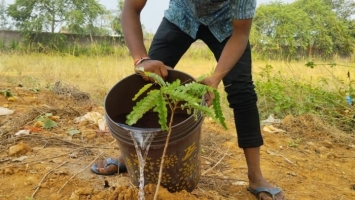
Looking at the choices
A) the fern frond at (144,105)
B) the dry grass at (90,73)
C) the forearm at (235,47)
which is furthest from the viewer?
the dry grass at (90,73)

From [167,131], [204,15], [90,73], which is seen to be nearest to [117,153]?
[204,15]

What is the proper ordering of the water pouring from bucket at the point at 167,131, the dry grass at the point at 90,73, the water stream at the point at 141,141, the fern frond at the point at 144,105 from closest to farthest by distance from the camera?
the fern frond at the point at 144,105, the water pouring from bucket at the point at 167,131, the water stream at the point at 141,141, the dry grass at the point at 90,73

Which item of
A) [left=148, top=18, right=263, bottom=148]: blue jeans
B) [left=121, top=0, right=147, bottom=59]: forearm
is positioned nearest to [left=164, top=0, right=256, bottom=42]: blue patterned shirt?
[left=148, top=18, right=263, bottom=148]: blue jeans

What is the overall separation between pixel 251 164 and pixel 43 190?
A: 1.11 metres

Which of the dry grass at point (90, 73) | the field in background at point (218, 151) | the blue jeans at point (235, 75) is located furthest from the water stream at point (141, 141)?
the dry grass at point (90, 73)

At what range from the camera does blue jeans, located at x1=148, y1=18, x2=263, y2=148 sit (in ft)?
6.33

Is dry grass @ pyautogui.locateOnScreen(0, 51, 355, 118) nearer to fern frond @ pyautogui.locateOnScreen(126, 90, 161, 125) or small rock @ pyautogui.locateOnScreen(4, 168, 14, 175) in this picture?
small rock @ pyautogui.locateOnScreen(4, 168, 14, 175)

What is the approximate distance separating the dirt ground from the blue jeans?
1.24 ft

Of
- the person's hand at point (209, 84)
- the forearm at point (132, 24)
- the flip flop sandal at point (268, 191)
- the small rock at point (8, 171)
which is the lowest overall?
the flip flop sandal at point (268, 191)

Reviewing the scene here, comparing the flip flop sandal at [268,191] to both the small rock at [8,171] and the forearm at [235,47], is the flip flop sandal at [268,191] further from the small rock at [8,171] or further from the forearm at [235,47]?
the small rock at [8,171]

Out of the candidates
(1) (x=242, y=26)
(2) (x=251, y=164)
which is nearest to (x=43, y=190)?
(2) (x=251, y=164)

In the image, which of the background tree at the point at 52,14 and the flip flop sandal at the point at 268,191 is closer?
the flip flop sandal at the point at 268,191

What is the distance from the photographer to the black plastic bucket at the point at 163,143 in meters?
1.46

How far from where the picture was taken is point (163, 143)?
144cm
